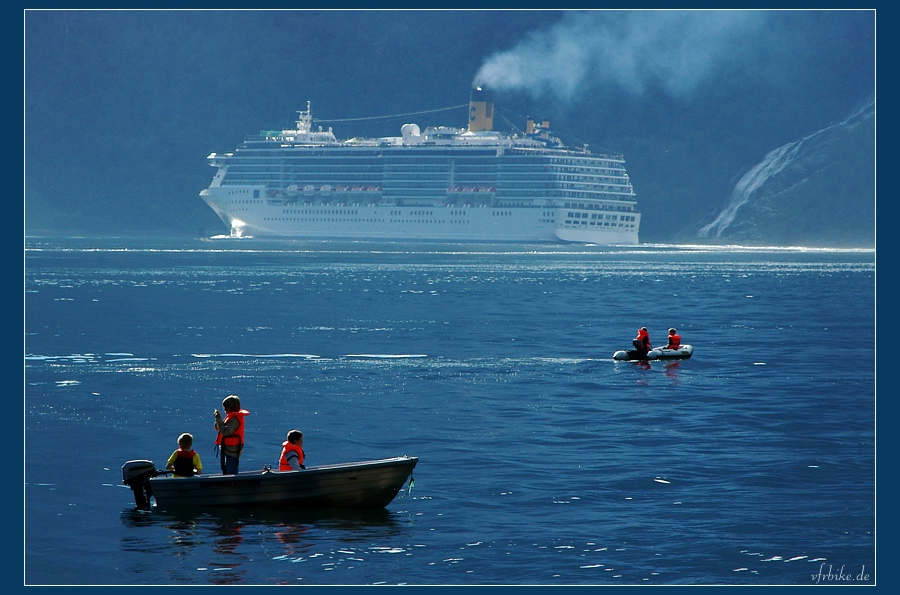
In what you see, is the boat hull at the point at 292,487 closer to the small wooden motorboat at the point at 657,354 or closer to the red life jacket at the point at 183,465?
the red life jacket at the point at 183,465

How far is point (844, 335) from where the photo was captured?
47.3m

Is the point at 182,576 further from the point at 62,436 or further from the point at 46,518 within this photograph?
the point at 62,436

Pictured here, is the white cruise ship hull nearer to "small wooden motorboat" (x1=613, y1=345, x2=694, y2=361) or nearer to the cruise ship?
the cruise ship

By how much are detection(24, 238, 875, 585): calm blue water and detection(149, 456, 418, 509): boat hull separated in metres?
0.31

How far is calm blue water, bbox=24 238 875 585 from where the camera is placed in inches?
651

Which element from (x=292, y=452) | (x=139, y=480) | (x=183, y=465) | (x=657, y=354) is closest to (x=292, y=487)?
(x=292, y=452)

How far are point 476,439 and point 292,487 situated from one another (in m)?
6.30

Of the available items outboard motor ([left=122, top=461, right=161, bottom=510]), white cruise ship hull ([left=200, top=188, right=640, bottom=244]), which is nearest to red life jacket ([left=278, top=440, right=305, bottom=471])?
outboard motor ([left=122, top=461, right=161, bottom=510])

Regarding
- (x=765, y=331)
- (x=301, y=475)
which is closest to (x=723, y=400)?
(x=301, y=475)

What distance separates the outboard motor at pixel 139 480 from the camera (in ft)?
63.6

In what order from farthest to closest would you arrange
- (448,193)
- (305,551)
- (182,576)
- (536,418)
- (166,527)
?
(448,193), (536,418), (166,527), (305,551), (182,576)

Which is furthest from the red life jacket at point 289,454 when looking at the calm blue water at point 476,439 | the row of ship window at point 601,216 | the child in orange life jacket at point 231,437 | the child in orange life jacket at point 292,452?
the row of ship window at point 601,216

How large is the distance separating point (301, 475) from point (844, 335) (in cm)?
3311

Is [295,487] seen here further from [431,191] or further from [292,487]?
[431,191]
